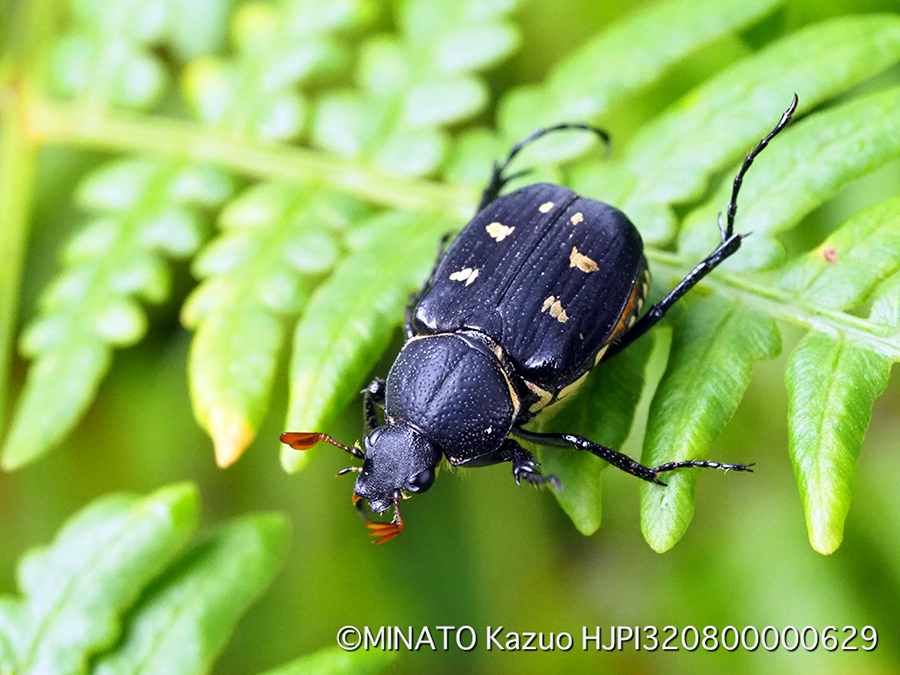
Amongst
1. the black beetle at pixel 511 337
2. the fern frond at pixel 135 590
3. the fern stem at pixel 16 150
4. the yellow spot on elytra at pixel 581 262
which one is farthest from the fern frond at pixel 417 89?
the fern frond at pixel 135 590

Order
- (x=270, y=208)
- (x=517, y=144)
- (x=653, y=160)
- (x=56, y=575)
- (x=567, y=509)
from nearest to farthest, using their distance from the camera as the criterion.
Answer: (x=567, y=509)
(x=56, y=575)
(x=653, y=160)
(x=517, y=144)
(x=270, y=208)

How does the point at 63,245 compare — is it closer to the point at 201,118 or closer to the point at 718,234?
the point at 201,118

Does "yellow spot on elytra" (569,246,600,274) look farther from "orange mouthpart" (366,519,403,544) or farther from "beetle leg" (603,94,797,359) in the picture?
"orange mouthpart" (366,519,403,544)

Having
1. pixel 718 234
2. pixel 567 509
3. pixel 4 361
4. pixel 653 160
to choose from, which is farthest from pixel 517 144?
pixel 4 361

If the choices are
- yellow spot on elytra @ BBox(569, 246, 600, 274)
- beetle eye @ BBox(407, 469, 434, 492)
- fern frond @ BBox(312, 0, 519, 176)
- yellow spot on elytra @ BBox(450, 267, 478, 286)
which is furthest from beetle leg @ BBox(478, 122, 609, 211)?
beetle eye @ BBox(407, 469, 434, 492)

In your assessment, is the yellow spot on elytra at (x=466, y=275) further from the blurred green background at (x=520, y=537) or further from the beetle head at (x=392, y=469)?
the blurred green background at (x=520, y=537)

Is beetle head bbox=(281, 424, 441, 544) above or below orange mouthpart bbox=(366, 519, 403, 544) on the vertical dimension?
above
